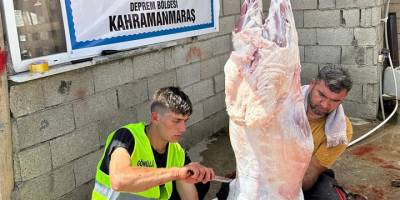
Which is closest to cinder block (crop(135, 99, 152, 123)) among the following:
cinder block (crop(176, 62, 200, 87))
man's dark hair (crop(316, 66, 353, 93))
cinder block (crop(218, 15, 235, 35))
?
cinder block (crop(176, 62, 200, 87))

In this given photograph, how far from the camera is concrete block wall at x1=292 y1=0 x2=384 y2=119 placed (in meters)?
5.41

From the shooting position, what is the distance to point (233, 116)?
1.65 metres

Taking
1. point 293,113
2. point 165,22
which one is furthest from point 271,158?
point 165,22

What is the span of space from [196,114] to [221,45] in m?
0.90

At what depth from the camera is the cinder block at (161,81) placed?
3957 mm

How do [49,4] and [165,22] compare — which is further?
[165,22]

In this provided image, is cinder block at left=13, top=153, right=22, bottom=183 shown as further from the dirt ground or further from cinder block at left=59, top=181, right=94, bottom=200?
the dirt ground

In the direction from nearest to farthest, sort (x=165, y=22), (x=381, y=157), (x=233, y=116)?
(x=233, y=116) → (x=165, y=22) → (x=381, y=157)

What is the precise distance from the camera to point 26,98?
2.76 meters

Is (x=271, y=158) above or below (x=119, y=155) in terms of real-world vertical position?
above

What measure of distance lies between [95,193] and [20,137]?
2.18ft

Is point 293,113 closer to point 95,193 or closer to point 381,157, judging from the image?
point 95,193

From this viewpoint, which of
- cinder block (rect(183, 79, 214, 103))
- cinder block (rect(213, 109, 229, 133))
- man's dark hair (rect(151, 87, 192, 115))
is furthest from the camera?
cinder block (rect(213, 109, 229, 133))

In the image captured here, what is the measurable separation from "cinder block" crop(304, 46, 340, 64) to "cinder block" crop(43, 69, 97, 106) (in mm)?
3455
